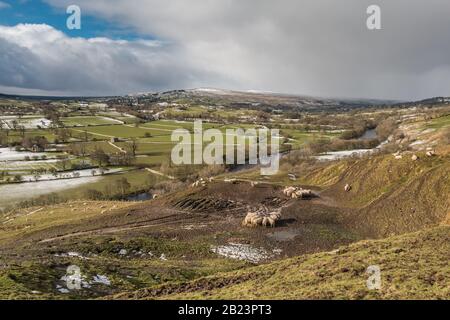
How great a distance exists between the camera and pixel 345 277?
23.2 metres

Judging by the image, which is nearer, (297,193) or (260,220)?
(260,220)

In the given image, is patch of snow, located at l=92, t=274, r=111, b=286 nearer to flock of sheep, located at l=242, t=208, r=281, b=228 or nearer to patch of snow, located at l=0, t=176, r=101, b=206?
flock of sheep, located at l=242, t=208, r=281, b=228

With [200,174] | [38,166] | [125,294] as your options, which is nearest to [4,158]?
[38,166]

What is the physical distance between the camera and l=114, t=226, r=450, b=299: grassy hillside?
20047 mm

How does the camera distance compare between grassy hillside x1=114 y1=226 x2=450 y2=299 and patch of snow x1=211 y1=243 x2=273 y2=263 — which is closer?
grassy hillside x1=114 y1=226 x2=450 y2=299

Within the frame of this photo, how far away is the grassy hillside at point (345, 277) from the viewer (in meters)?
20.0

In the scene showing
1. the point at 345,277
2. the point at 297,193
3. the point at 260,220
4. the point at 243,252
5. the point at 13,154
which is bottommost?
the point at 243,252

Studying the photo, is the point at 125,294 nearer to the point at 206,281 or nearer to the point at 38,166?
the point at 206,281

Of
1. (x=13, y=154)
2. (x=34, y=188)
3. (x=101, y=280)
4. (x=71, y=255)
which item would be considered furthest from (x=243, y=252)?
(x=13, y=154)

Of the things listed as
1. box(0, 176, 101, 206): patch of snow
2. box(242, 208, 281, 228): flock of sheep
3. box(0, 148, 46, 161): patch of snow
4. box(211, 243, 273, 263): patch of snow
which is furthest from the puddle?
box(0, 148, 46, 161): patch of snow

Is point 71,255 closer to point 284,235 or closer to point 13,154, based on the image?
point 284,235

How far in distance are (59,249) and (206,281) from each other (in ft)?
63.3

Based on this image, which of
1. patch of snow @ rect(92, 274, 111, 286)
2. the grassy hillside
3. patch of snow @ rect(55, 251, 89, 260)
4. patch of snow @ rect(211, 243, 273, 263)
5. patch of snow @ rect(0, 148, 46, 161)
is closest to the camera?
the grassy hillside

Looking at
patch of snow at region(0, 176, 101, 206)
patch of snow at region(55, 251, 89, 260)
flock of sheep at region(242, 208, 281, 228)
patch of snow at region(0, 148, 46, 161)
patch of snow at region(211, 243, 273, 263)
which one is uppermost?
patch of snow at region(0, 148, 46, 161)
